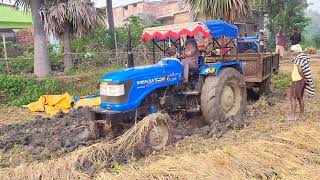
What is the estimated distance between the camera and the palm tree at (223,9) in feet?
40.9

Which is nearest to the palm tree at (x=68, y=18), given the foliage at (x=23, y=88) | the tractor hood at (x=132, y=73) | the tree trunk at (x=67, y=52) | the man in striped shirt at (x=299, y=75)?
the tree trunk at (x=67, y=52)

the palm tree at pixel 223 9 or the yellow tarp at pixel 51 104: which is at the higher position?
the palm tree at pixel 223 9

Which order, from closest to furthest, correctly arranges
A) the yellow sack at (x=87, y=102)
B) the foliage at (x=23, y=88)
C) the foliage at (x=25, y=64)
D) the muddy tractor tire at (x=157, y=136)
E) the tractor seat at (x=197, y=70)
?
the muddy tractor tire at (x=157, y=136) < the tractor seat at (x=197, y=70) < the yellow sack at (x=87, y=102) < the foliage at (x=23, y=88) < the foliage at (x=25, y=64)

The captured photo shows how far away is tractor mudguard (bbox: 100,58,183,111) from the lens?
225 inches

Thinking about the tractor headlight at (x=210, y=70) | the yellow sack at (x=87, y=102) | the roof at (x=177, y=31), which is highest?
the roof at (x=177, y=31)

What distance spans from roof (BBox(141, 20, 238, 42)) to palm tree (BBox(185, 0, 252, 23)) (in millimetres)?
5133

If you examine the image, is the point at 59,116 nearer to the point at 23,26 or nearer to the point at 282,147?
the point at 282,147

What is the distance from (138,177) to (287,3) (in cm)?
1948

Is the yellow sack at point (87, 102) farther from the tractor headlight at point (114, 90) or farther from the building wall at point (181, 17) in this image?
the building wall at point (181, 17)

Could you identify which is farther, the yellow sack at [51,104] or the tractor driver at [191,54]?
the yellow sack at [51,104]

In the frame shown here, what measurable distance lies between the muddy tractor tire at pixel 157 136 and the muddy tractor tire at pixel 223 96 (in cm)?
119

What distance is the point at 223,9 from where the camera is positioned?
41.3 ft

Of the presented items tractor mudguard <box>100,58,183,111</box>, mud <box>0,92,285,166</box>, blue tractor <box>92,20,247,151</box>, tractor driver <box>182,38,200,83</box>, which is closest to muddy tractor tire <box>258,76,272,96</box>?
mud <box>0,92,285,166</box>

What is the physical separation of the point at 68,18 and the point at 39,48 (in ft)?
4.11
